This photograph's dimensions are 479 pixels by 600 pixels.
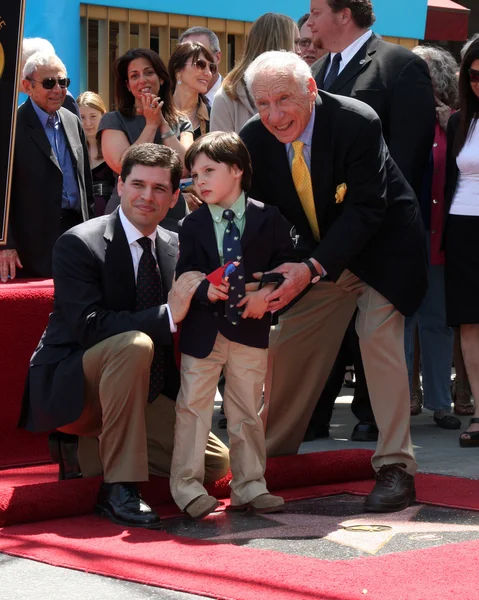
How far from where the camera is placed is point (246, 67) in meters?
6.25

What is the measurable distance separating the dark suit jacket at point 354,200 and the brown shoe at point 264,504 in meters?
0.86

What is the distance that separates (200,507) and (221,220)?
3.40ft

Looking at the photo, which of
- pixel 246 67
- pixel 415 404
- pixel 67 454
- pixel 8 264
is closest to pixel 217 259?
pixel 67 454

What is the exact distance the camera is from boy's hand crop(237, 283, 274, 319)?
4.42 m

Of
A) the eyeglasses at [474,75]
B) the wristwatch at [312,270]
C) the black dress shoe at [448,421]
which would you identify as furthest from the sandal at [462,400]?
the wristwatch at [312,270]

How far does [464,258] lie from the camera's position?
19.8 ft

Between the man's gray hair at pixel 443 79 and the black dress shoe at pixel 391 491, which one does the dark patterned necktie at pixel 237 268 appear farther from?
the man's gray hair at pixel 443 79

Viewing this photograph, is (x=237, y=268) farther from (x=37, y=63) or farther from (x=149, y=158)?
(x=37, y=63)

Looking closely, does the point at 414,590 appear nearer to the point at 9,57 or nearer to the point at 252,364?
the point at 252,364

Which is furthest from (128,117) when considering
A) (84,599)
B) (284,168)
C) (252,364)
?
(84,599)

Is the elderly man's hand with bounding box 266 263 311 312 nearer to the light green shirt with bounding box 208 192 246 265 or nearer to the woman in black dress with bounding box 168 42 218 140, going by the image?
the light green shirt with bounding box 208 192 246 265

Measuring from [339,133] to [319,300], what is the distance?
0.70m

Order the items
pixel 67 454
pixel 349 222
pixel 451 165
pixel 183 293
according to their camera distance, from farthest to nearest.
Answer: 1. pixel 451 165
2. pixel 67 454
3. pixel 349 222
4. pixel 183 293

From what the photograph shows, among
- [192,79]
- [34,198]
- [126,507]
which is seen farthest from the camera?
[192,79]
